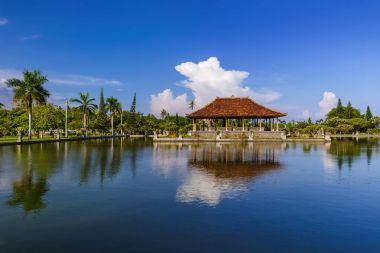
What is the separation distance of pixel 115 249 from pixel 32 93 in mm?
49359

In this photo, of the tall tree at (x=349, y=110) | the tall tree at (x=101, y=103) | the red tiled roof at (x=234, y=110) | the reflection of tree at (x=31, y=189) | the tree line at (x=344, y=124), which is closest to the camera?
the reflection of tree at (x=31, y=189)

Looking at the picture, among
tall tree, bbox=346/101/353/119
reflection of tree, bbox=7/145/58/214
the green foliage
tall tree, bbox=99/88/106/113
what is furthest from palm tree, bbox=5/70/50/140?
tall tree, bbox=346/101/353/119

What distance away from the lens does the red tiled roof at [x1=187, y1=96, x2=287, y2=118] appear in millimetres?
61250

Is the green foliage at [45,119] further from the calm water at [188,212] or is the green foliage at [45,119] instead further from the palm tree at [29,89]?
the calm water at [188,212]

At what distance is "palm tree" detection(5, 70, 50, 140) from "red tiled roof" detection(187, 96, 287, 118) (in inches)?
1003

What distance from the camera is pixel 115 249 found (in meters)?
7.94

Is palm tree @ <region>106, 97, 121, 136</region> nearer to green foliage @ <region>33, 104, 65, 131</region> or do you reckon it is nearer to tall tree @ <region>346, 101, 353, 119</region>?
green foliage @ <region>33, 104, 65, 131</region>

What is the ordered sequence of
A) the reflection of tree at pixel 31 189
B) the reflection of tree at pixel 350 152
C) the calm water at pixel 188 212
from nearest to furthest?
the calm water at pixel 188 212, the reflection of tree at pixel 31 189, the reflection of tree at pixel 350 152

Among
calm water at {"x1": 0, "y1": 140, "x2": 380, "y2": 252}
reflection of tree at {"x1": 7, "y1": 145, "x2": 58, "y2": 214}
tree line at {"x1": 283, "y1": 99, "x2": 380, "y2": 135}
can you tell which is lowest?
calm water at {"x1": 0, "y1": 140, "x2": 380, "y2": 252}

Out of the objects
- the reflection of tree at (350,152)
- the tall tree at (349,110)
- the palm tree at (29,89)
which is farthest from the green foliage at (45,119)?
the tall tree at (349,110)

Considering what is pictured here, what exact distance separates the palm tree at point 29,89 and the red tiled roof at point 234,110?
83.6 feet

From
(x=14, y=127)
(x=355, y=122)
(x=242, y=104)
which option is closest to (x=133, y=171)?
(x=242, y=104)

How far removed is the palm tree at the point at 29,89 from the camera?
168ft

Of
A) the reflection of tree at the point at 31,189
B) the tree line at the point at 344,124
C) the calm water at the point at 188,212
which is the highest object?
the tree line at the point at 344,124
